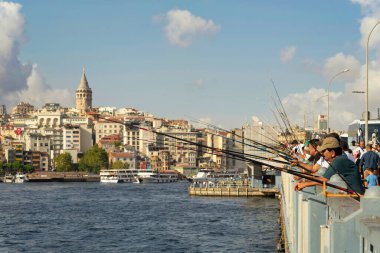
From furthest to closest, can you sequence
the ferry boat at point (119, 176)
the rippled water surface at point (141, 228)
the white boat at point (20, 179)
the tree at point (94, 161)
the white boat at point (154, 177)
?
the tree at point (94, 161), the white boat at point (20, 179), the white boat at point (154, 177), the ferry boat at point (119, 176), the rippled water surface at point (141, 228)

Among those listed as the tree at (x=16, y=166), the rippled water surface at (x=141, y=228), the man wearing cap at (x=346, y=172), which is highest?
the tree at (x=16, y=166)

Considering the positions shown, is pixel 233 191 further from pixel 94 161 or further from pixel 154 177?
pixel 94 161

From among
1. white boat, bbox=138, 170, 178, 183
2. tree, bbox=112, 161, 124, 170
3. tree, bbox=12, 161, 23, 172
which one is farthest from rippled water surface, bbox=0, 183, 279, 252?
tree, bbox=12, 161, 23, 172

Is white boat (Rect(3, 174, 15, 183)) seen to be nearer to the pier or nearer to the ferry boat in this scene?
the pier

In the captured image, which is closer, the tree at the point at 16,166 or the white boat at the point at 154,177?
the white boat at the point at 154,177

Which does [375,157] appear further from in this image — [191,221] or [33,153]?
[33,153]

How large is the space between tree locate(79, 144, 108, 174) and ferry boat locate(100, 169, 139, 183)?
521 inches

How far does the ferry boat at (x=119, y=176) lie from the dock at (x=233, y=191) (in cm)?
6063

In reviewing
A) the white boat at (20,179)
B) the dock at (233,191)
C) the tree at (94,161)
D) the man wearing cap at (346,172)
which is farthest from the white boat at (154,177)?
the man wearing cap at (346,172)

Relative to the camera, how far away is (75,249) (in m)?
27.5

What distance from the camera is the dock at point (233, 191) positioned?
61.2 meters

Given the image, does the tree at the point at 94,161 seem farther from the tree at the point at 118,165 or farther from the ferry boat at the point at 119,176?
the ferry boat at the point at 119,176

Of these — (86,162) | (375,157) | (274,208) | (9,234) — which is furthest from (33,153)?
(375,157)

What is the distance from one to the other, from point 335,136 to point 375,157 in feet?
17.7
